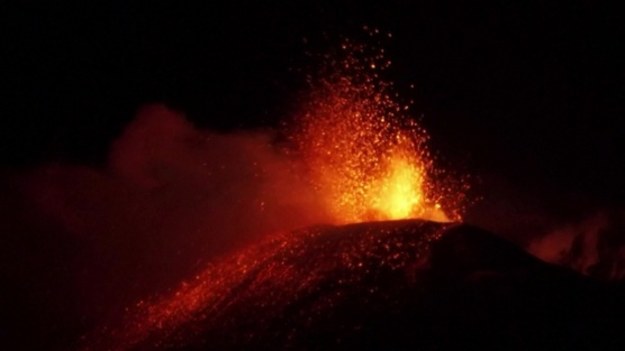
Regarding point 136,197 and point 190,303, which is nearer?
point 190,303

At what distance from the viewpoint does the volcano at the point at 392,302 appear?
27.0ft

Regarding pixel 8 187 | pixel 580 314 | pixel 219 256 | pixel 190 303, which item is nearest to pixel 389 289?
pixel 580 314

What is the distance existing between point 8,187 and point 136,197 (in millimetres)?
3020

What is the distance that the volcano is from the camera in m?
8.23

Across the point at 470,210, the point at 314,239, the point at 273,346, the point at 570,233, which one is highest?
the point at 570,233

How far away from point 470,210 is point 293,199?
10847mm

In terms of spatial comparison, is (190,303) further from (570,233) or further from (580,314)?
(570,233)

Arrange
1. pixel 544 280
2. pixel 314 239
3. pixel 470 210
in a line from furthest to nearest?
pixel 470 210 < pixel 314 239 < pixel 544 280

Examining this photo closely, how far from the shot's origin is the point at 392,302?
29.2 ft

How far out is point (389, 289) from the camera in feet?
30.3

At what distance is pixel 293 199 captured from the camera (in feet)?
58.5

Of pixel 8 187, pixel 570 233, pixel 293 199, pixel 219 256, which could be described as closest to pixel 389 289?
pixel 219 256

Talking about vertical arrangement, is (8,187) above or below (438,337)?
above

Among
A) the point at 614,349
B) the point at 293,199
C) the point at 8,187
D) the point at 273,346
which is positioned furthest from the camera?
the point at 293,199
